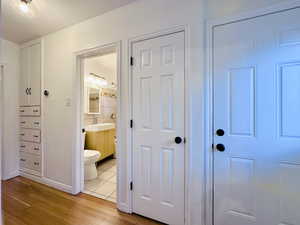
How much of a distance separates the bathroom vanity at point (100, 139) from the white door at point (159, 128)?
1724 millimetres

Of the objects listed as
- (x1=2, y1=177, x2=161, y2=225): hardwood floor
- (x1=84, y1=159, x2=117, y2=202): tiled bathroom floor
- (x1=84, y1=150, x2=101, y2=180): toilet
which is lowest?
(x1=2, y1=177, x2=161, y2=225): hardwood floor

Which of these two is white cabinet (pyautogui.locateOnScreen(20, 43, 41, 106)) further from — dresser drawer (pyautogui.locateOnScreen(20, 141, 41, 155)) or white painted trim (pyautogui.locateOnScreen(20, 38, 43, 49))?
dresser drawer (pyautogui.locateOnScreen(20, 141, 41, 155))

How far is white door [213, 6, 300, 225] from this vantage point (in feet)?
4.43

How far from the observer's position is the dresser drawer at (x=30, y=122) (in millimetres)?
2833

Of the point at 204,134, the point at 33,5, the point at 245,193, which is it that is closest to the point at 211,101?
the point at 204,134

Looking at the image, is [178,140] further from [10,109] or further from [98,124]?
[10,109]

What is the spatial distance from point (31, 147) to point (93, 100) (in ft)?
4.98

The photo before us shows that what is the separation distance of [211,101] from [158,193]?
44.7 inches

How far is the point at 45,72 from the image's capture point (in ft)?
9.09

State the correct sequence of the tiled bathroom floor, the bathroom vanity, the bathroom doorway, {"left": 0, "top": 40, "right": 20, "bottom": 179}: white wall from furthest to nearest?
the bathroom vanity < {"left": 0, "top": 40, "right": 20, "bottom": 179}: white wall < the bathroom doorway < the tiled bathroom floor

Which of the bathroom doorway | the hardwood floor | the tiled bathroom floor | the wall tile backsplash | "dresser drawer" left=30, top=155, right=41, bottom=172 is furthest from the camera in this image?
the wall tile backsplash

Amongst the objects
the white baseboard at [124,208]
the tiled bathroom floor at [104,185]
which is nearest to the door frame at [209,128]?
the white baseboard at [124,208]

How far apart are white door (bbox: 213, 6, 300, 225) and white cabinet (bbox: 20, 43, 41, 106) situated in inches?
112

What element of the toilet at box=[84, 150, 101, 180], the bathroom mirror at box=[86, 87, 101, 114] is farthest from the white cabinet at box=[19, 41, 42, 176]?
the bathroom mirror at box=[86, 87, 101, 114]
